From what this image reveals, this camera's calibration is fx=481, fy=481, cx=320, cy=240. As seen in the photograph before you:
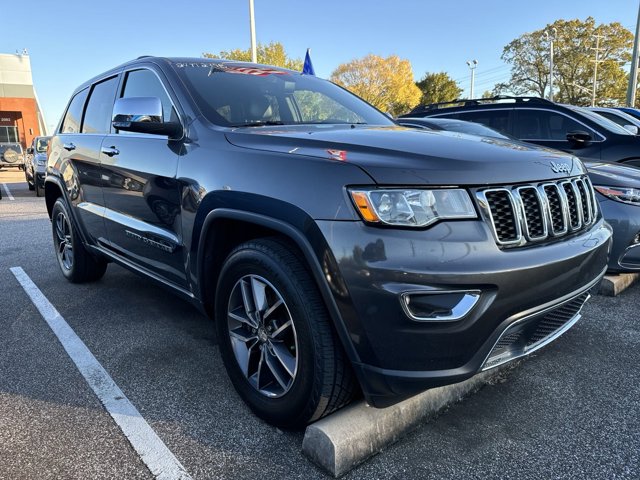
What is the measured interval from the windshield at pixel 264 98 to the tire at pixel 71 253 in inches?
82.5

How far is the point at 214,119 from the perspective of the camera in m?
2.56

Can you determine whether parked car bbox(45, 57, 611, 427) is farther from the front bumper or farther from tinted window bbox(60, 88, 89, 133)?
tinted window bbox(60, 88, 89, 133)

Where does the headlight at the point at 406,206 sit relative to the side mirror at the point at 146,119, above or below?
below

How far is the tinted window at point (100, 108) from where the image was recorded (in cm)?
369

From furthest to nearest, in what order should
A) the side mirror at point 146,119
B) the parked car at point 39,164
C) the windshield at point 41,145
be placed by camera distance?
the windshield at point 41,145 → the parked car at point 39,164 → the side mirror at point 146,119

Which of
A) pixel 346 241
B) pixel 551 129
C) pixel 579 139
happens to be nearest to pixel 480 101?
pixel 551 129

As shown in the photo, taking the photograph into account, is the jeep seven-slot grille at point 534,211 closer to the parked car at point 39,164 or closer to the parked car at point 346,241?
the parked car at point 346,241

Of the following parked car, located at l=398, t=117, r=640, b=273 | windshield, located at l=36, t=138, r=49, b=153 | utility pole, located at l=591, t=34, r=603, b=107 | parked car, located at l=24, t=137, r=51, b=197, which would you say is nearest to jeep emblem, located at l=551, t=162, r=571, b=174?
parked car, located at l=398, t=117, r=640, b=273

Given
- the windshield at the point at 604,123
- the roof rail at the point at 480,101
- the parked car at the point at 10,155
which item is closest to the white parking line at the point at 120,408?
the roof rail at the point at 480,101

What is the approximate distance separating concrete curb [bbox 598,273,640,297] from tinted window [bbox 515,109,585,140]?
129 inches

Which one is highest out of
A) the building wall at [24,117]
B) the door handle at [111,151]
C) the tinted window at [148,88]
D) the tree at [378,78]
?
the tree at [378,78]

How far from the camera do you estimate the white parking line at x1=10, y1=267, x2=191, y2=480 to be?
1995mm

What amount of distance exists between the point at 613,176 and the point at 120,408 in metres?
4.04

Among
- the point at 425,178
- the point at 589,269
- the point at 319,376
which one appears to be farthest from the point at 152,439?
the point at 589,269
